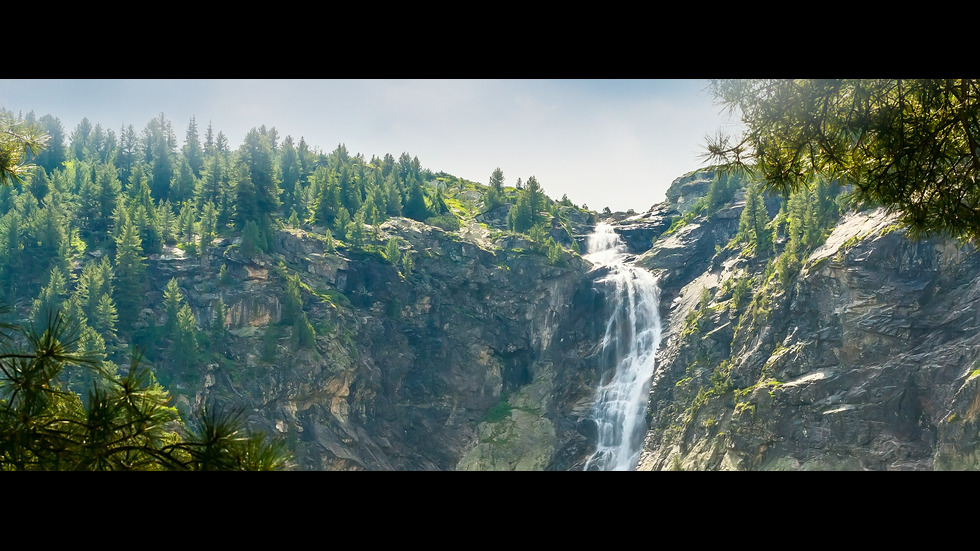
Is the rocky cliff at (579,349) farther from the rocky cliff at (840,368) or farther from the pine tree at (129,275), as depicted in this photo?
the pine tree at (129,275)

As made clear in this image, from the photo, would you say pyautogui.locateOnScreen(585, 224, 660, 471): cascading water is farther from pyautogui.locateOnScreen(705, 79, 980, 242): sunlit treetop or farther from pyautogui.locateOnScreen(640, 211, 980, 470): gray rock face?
pyautogui.locateOnScreen(705, 79, 980, 242): sunlit treetop

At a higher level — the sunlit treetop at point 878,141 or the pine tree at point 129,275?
the pine tree at point 129,275

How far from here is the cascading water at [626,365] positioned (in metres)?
76.0

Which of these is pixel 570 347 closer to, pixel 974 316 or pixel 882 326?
pixel 882 326

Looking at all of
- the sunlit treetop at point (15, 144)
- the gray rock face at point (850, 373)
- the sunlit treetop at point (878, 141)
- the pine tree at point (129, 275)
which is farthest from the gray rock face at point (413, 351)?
the sunlit treetop at point (878, 141)

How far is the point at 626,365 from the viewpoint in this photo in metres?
83.3

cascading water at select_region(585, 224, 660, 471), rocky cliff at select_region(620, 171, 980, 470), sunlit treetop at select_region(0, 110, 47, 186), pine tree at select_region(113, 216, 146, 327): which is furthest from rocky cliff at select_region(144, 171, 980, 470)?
sunlit treetop at select_region(0, 110, 47, 186)

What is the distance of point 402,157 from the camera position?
439 ft

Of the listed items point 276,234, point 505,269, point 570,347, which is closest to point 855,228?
point 570,347

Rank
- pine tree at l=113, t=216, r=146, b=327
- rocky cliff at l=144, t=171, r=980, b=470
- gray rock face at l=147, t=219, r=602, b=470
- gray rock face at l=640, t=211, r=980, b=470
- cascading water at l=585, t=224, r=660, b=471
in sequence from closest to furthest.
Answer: gray rock face at l=640, t=211, r=980, b=470 < rocky cliff at l=144, t=171, r=980, b=470 < gray rock face at l=147, t=219, r=602, b=470 < cascading water at l=585, t=224, r=660, b=471 < pine tree at l=113, t=216, r=146, b=327

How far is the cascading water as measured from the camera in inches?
2993

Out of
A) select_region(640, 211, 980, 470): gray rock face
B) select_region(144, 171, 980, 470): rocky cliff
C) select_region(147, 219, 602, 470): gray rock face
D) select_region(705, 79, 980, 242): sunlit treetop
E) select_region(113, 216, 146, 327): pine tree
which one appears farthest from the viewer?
select_region(113, 216, 146, 327): pine tree

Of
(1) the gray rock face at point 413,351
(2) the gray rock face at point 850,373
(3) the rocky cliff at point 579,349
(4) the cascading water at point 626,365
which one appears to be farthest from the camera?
(4) the cascading water at point 626,365
